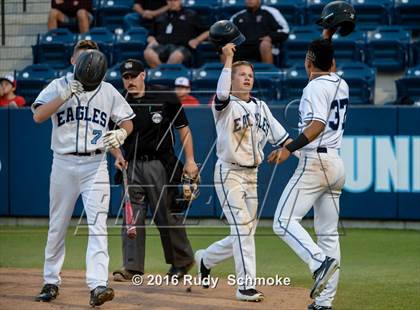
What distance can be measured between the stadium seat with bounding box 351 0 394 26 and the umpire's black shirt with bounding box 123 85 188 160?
7320mm

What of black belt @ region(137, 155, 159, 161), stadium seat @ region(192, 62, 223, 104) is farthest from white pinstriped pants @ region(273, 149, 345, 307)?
stadium seat @ region(192, 62, 223, 104)

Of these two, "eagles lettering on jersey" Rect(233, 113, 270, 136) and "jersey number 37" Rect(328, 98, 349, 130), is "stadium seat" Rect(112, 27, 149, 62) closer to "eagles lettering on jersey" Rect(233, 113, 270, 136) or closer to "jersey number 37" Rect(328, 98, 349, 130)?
"eagles lettering on jersey" Rect(233, 113, 270, 136)

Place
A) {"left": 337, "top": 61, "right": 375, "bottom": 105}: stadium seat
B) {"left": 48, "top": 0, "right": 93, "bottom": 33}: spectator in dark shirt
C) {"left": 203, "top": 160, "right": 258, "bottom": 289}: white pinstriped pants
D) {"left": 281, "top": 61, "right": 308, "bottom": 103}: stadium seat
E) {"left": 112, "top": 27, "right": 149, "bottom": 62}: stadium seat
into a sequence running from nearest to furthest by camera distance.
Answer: {"left": 203, "top": 160, "right": 258, "bottom": 289}: white pinstriped pants
{"left": 337, "top": 61, "right": 375, "bottom": 105}: stadium seat
{"left": 281, "top": 61, "right": 308, "bottom": 103}: stadium seat
{"left": 112, "top": 27, "right": 149, "bottom": 62}: stadium seat
{"left": 48, "top": 0, "right": 93, "bottom": 33}: spectator in dark shirt

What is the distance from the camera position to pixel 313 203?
808 centimetres

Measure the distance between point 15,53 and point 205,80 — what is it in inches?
159

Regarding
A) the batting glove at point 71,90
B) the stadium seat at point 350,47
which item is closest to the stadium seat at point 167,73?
the stadium seat at point 350,47

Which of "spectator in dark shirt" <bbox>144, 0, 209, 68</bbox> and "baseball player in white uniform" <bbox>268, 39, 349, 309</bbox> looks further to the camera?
"spectator in dark shirt" <bbox>144, 0, 209, 68</bbox>

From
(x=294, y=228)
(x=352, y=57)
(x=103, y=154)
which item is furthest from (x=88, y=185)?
(x=352, y=57)

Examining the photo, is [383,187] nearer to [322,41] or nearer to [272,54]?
[272,54]

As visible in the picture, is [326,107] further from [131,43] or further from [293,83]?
[131,43]

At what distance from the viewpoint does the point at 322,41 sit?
26.3 feet

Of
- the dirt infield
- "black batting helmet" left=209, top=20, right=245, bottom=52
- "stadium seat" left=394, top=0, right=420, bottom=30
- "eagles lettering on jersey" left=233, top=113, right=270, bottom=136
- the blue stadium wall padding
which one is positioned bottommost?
the dirt infield

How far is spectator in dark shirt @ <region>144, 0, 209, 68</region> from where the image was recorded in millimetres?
15750

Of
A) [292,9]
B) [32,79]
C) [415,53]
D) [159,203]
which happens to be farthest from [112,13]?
[159,203]
